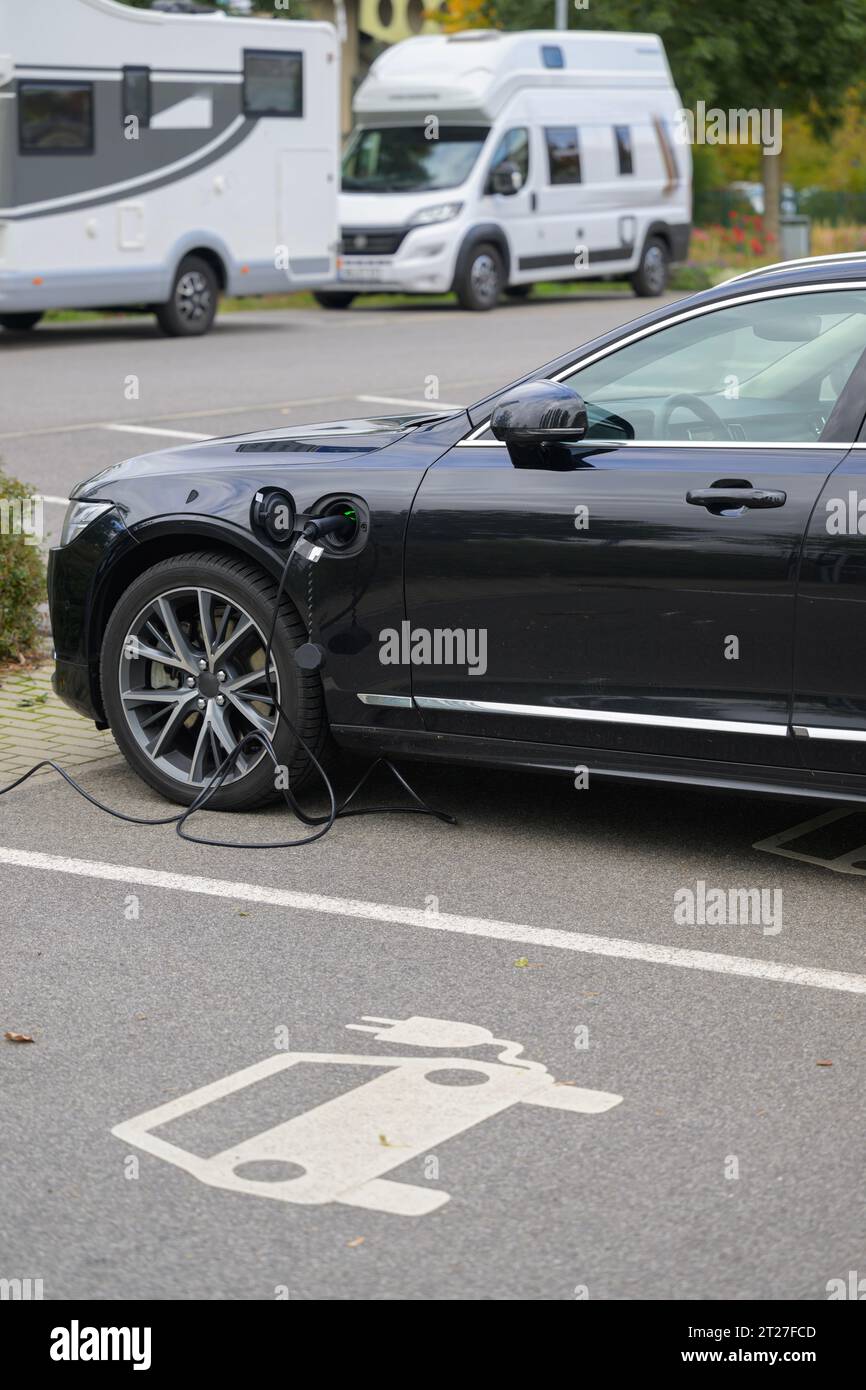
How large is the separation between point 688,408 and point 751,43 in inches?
1473

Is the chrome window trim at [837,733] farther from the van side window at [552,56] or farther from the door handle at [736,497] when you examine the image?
the van side window at [552,56]

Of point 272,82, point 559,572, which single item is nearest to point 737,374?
point 559,572

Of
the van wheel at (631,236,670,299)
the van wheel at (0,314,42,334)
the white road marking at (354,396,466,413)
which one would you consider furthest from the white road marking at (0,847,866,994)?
the van wheel at (631,236,670,299)

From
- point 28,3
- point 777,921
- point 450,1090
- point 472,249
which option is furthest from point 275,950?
point 472,249

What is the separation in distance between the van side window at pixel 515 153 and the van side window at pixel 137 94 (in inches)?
242

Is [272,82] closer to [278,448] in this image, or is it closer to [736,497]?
[278,448]

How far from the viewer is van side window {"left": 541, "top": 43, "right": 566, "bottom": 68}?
88.4 ft

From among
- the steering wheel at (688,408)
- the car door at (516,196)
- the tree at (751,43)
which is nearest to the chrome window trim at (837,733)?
the steering wheel at (688,408)

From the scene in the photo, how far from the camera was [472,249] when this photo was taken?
2616 cm

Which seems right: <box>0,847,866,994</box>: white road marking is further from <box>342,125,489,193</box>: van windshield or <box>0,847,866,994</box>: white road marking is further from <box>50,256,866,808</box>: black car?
<box>342,125,489,193</box>: van windshield

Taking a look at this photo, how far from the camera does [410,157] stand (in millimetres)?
26875

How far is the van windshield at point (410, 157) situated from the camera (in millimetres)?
26234

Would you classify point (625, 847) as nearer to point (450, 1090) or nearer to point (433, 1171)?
point (450, 1090)
